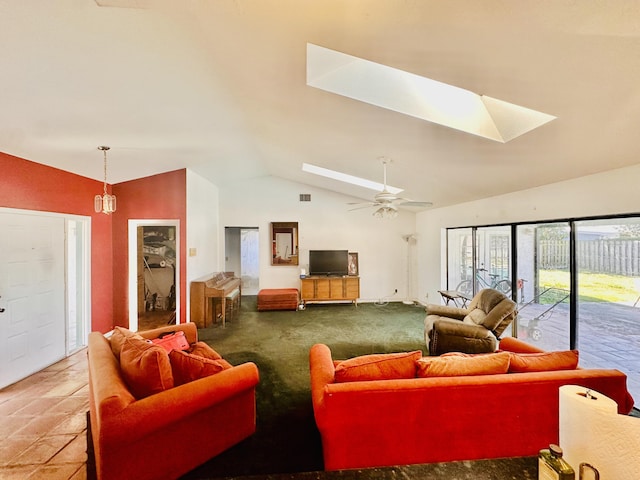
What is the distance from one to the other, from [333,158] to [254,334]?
3144mm

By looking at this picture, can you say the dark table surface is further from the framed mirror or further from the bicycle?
the framed mirror

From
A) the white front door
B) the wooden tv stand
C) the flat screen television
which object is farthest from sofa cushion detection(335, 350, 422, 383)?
the flat screen television

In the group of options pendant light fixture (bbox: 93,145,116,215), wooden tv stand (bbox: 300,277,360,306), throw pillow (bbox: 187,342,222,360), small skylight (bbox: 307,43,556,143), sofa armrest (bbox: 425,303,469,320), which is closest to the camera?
small skylight (bbox: 307,43,556,143)

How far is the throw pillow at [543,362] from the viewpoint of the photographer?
197cm

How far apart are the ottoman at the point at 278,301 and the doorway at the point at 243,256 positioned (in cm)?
209

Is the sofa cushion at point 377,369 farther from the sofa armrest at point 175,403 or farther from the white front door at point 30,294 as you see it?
the white front door at point 30,294

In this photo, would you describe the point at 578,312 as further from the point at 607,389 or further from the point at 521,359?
the point at 521,359

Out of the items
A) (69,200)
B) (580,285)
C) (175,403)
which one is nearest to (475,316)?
(580,285)

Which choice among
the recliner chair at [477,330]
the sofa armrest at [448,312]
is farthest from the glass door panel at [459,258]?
the recliner chair at [477,330]

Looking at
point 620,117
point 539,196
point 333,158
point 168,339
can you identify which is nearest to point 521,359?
point 620,117

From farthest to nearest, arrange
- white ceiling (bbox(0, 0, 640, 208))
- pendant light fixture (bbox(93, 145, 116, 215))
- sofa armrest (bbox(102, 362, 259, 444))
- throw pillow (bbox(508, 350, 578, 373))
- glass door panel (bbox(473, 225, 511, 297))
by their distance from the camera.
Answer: glass door panel (bbox(473, 225, 511, 297)) → pendant light fixture (bbox(93, 145, 116, 215)) → throw pillow (bbox(508, 350, 578, 373)) → sofa armrest (bbox(102, 362, 259, 444)) → white ceiling (bbox(0, 0, 640, 208))

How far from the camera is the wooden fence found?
279 cm

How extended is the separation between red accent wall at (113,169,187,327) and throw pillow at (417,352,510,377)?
14.3 feet

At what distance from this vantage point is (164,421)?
5.71 ft
